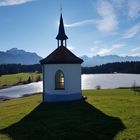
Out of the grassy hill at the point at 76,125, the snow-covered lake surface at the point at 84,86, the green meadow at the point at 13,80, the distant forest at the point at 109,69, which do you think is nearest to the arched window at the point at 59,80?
the grassy hill at the point at 76,125

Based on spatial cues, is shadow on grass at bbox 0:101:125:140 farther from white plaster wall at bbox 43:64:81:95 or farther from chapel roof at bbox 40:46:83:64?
chapel roof at bbox 40:46:83:64

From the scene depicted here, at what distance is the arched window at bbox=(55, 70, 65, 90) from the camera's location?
98.2 ft

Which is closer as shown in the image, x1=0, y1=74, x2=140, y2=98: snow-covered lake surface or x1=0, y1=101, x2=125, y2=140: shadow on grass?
x1=0, y1=101, x2=125, y2=140: shadow on grass

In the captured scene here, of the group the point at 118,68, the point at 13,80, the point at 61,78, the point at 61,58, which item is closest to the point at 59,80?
the point at 61,78

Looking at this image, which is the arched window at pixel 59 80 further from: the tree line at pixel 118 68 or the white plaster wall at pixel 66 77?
the tree line at pixel 118 68

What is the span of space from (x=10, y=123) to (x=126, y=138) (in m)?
9.04

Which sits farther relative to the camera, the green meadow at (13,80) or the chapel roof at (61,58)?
the green meadow at (13,80)

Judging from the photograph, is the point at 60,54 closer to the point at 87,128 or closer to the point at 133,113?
the point at 133,113

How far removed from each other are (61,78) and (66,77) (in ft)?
2.09

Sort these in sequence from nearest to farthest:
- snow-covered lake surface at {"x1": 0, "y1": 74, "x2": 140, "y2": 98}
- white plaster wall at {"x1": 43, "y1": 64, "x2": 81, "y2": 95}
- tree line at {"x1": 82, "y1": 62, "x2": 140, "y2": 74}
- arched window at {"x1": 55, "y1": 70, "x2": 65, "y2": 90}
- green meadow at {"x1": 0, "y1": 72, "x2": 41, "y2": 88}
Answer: white plaster wall at {"x1": 43, "y1": 64, "x2": 81, "y2": 95}, arched window at {"x1": 55, "y1": 70, "x2": 65, "y2": 90}, snow-covered lake surface at {"x1": 0, "y1": 74, "x2": 140, "y2": 98}, green meadow at {"x1": 0, "y1": 72, "x2": 41, "y2": 88}, tree line at {"x1": 82, "y1": 62, "x2": 140, "y2": 74}

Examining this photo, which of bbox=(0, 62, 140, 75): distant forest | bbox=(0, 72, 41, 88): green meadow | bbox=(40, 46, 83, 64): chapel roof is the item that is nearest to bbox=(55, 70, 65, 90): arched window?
bbox=(40, 46, 83, 64): chapel roof

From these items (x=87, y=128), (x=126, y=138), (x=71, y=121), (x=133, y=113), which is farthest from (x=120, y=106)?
(x=126, y=138)

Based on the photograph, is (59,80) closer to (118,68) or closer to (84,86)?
(84,86)

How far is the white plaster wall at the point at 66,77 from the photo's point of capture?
29.7 meters
